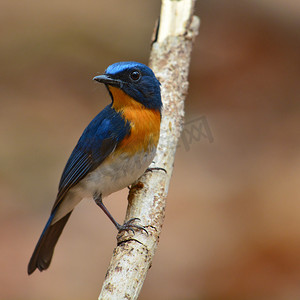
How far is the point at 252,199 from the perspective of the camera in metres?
5.82

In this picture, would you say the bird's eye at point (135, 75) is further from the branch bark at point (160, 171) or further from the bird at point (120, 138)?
the branch bark at point (160, 171)

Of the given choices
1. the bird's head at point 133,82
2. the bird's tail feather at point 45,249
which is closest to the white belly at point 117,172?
the bird's head at point 133,82

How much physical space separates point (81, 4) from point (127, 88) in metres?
5.24

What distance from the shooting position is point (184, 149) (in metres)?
6.76

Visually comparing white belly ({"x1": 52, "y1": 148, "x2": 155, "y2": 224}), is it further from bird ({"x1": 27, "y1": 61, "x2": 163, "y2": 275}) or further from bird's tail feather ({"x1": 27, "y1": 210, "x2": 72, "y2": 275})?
bird's tail feather ({"x1": 27, "y1": 210, "x2": 72, "y2": 275})

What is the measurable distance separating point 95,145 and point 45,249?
1009 mm

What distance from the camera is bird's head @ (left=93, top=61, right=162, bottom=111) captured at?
A: 323 cm

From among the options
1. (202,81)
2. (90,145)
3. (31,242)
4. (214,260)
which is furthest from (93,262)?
(202,81)

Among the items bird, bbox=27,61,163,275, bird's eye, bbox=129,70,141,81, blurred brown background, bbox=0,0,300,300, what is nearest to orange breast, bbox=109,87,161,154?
bird, bbox=27,61,163,275

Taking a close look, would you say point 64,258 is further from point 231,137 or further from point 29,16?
point 29,16

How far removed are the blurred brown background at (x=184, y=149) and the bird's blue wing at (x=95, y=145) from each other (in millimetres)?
1639

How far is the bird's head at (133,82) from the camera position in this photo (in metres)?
3.23

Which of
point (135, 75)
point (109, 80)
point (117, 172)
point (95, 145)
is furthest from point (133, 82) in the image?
point (117, 172)

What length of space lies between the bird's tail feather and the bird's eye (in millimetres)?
1224
